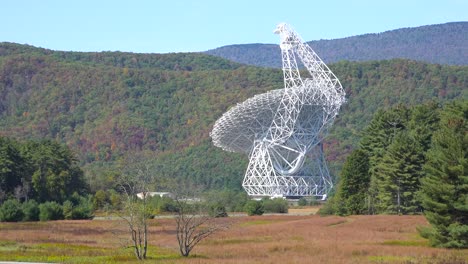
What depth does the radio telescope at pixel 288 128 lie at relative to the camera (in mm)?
102125

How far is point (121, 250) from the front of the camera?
50.5m

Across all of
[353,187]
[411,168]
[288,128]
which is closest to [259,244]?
[411,168]

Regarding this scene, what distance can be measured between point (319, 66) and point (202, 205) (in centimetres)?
5187

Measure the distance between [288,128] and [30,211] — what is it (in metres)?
34.0

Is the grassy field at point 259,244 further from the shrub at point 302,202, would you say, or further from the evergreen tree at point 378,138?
the shrub at point 302,202

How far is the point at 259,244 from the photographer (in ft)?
178

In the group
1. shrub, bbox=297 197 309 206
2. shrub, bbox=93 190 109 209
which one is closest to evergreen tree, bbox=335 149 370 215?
shrub, bbox=93 190 109 209

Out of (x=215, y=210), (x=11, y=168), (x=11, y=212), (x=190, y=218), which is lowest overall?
(x=11, y=212)

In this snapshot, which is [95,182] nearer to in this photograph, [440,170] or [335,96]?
[335,96]

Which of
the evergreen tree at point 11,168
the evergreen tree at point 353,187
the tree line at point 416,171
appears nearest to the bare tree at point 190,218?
the tree line at point 416,171

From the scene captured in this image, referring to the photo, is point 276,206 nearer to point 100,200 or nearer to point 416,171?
point 100,200

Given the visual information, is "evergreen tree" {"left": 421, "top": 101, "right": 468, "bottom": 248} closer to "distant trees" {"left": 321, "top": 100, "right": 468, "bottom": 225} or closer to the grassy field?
"distant trees" {"left": 321, "top": 100, "right": 468, "bottom": 225}

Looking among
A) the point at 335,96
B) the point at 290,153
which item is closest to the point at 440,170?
the point at 335,96

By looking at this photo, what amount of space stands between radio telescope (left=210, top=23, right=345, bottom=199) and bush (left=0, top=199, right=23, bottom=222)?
94.5ft
